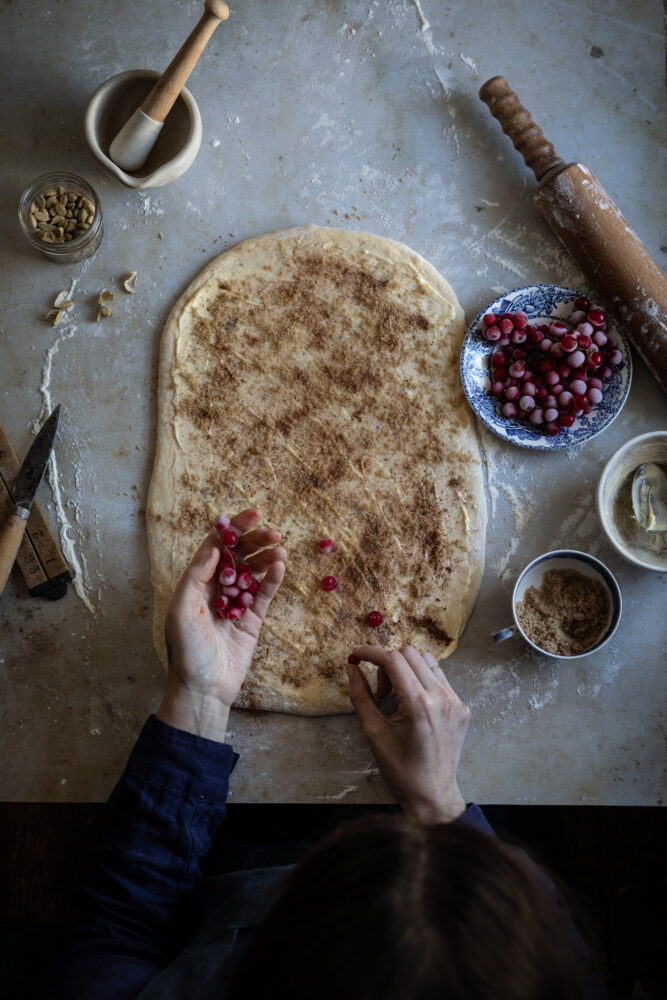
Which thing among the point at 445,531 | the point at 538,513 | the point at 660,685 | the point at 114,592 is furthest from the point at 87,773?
the point at 660,685

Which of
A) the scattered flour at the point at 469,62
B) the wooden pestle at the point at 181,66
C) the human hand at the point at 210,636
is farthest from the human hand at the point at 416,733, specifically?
the scattered flour at the point at 469,62

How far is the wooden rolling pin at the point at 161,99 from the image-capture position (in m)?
1.49

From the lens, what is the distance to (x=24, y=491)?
5.23ft

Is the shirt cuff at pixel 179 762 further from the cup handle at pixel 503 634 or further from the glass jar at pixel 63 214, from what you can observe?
the glass jar at pixel 63 214

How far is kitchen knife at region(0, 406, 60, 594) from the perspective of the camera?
1549mm

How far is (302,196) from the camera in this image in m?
1.74

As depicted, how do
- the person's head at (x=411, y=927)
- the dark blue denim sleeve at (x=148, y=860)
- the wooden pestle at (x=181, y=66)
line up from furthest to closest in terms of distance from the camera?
the wooden pestle at (x=181, y=66) → the dark blue denim sleeve at (x=148, y=860) → the person's head at (x=411, y=927)

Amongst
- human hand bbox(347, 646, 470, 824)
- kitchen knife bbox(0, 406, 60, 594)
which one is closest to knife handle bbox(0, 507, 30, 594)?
kitchen knife bbox(0, 406, 60, 594)

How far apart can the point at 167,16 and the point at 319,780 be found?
6.18 ft

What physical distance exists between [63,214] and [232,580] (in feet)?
3.15

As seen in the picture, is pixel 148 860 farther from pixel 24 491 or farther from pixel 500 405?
pixel 500 405

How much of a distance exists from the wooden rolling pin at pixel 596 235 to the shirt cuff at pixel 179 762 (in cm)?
129

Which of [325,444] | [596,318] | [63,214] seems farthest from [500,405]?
[63,214]

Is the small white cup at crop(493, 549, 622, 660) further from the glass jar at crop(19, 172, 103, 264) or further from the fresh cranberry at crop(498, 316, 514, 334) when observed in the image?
the glass jar at crop(19, 172, 103, 264)
